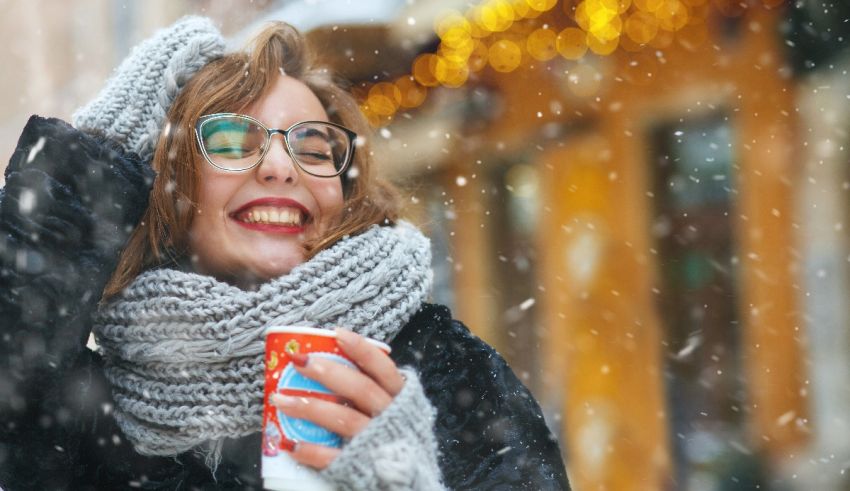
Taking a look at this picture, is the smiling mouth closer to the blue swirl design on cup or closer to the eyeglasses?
the eyeglasses

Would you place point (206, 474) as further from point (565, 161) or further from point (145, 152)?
point (565, 161)

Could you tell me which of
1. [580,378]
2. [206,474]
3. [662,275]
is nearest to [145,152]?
[206,474]

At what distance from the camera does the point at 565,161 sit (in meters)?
7.42

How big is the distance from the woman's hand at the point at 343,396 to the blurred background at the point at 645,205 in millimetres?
1353

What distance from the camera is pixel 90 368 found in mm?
2148

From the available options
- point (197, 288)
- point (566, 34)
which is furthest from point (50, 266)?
point (566, 34)

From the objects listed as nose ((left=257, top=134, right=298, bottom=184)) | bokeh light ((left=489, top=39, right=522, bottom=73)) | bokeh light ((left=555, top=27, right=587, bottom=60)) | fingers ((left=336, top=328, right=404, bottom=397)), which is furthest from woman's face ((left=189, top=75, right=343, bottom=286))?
bokeh light ((left=489, top=39, right=522, bottom=73))

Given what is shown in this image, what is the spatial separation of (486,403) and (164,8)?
933 centimetres

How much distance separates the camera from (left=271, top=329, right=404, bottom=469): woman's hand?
1.56m

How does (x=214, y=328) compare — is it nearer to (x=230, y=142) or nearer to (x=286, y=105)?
(x=230, y=142)

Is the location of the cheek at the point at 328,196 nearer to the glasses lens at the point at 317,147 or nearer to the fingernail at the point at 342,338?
the glasses lens at the point at 317,147

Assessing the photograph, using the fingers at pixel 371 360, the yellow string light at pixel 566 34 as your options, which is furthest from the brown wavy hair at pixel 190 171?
the yellow string light at pixel 566 34

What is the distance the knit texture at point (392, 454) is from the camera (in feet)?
5.21

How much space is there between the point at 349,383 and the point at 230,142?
31.7 inches
